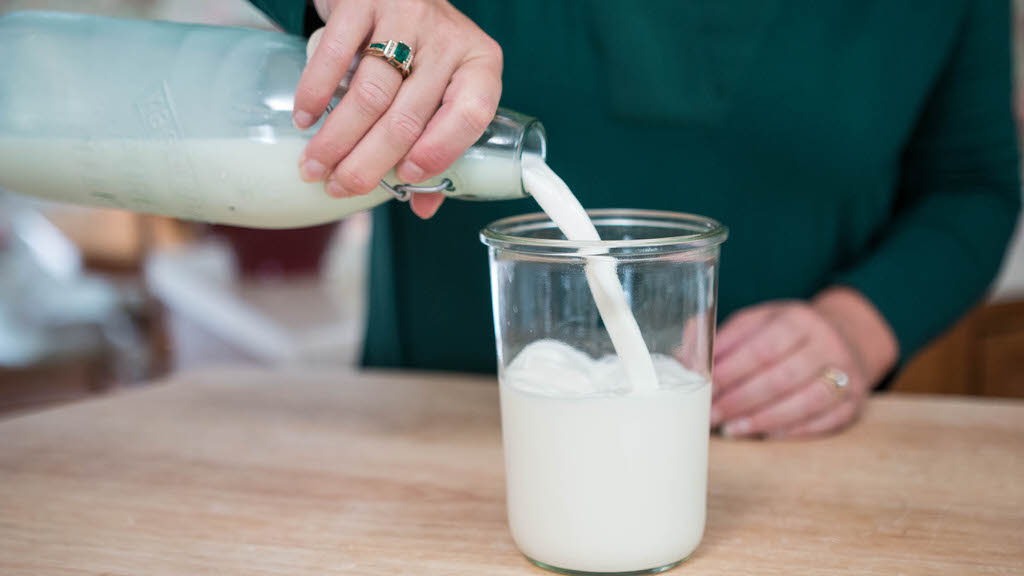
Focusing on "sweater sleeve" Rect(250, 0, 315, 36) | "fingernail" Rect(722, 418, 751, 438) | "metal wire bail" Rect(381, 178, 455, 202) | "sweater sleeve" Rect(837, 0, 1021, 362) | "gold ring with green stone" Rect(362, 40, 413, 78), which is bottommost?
"fingernail" Rect(722, 418, 751, 438)

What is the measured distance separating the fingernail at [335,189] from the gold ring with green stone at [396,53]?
8cm

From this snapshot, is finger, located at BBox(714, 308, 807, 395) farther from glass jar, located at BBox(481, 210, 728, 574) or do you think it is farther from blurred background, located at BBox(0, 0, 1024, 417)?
blurred background, located at BBox(0, 0, 1024, 417)

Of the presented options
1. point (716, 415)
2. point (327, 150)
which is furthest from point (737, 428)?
point (327, 150)

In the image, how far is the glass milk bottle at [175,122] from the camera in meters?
0.62

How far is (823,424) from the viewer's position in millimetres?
858

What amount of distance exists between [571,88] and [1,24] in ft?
1.89

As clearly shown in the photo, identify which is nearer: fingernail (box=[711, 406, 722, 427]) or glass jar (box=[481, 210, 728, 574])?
glass jar (box=[481, 210, 728, 574])

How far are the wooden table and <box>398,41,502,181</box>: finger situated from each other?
0.27 meters

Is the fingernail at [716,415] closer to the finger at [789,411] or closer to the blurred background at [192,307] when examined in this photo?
the finger at [789,411]

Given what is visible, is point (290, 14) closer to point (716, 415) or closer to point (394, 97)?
point (394, 97)

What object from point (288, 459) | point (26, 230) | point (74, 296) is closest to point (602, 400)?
point (288, 459)

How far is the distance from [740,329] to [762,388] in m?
0.08

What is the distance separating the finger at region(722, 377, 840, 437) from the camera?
2.77 ft

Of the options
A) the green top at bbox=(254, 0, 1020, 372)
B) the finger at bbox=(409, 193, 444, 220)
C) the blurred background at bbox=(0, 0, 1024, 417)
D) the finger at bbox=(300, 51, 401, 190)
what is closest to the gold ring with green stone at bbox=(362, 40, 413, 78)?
the finger at bbox=(300, 51, 401, 190)
